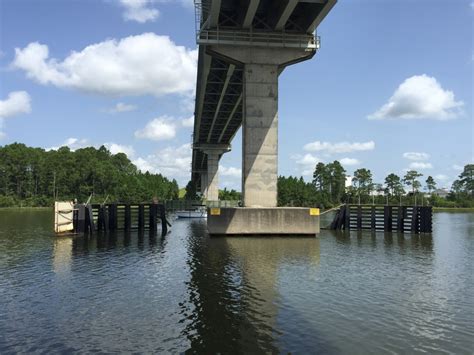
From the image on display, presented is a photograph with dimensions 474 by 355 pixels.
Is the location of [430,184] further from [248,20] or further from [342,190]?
[248,20]

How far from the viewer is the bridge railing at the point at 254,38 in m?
32.1

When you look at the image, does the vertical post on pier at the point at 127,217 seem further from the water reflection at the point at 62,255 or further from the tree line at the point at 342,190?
the tree line at the point at 342,190

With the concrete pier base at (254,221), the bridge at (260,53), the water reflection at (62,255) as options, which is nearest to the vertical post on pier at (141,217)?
the water reflection at (62,255)

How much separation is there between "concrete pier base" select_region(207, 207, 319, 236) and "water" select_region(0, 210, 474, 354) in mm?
6799

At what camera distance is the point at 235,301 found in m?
12.7

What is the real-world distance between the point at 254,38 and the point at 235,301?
2462cm

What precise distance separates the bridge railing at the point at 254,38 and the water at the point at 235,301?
16.9m

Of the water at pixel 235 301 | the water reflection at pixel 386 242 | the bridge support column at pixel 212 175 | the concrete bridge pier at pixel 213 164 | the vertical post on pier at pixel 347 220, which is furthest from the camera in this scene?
the concrete bridge pier at pixel 213 164

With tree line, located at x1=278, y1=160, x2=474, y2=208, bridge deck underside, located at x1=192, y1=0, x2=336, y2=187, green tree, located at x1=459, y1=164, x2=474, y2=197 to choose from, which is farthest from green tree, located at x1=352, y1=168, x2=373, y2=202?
bridge deck underside, located at x1=192, y1=0, x2=336, y2=187

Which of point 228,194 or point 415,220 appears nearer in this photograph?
point 415,220

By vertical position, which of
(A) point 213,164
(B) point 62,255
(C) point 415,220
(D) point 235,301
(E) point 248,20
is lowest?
(D) point 235,301

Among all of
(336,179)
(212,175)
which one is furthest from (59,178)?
(336,179)

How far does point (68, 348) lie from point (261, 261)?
1198 centimetres

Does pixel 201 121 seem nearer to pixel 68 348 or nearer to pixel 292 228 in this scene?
pixel 292 228
